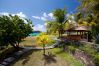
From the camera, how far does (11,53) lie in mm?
29000

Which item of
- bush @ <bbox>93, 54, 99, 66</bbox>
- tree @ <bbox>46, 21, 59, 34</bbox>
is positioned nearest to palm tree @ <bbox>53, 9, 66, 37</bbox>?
tree @ <bbox>46, 21, 59, 34</bbox>

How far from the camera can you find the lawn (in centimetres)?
2288

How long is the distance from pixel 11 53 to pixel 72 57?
9.94m

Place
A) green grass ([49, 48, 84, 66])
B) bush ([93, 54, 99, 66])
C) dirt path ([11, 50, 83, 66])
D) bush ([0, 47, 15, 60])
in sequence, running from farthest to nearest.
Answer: bush ([0, 47, 15, 60])
dirt path ([11, 50, 83, 66])
green grass ([49, 48, 84, 66])
bush ([93, 54, 99, 66])

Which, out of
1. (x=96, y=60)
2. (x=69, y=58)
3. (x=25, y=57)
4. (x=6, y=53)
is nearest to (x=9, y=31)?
(x=6, y=53)

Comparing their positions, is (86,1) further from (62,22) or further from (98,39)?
(62,22)

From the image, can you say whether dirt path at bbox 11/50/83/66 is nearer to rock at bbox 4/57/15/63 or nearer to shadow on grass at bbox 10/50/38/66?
shadow on grass at bbox 10/50/38/66

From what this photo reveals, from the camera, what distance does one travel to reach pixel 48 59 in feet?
82.3

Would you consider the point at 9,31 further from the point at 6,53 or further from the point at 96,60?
the point at 96,60

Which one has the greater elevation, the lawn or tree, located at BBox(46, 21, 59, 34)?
tree, located at BBox(46, 21, 59, 34)

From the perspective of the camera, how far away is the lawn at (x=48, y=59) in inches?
901

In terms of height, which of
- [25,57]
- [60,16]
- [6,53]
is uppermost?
[60,16]

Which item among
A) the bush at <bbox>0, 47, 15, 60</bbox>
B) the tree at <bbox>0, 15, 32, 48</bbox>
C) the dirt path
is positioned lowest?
the dirt path

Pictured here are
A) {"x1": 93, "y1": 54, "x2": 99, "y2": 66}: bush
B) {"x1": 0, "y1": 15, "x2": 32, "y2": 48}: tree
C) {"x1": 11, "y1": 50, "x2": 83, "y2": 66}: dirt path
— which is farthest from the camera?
{"x1": 0, "y1": 15, "x2": 32, "y2": 48}: tree
